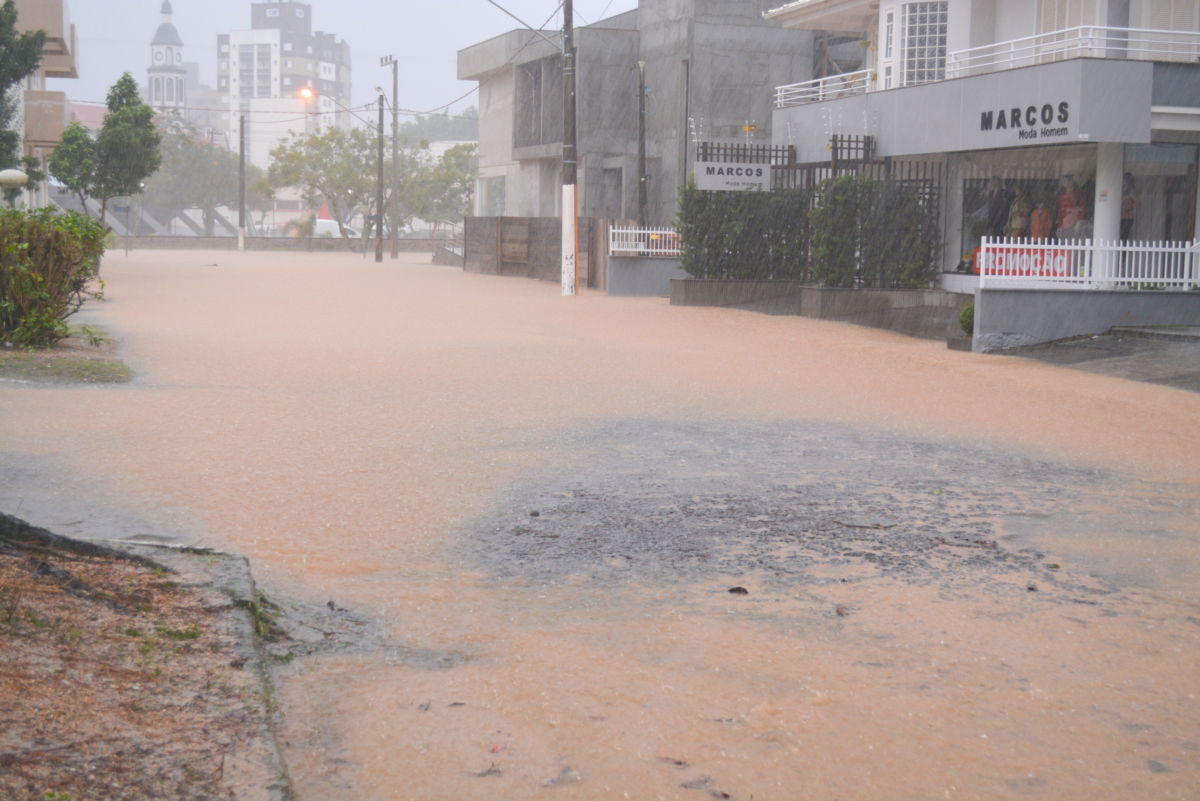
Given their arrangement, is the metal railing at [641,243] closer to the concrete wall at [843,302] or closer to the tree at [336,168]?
the concrete wall at [843,302]

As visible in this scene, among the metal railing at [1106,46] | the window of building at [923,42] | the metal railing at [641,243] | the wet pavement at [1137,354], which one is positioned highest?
the window of building at [923,42]

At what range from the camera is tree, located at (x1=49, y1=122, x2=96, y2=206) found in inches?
1612

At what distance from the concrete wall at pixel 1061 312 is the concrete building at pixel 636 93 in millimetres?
22034

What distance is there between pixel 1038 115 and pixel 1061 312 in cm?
463

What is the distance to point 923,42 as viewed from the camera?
28.6m

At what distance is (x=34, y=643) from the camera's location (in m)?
4.36

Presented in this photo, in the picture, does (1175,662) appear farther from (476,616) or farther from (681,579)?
(476,616)

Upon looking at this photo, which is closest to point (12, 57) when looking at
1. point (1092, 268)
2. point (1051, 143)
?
point (1051, 143)

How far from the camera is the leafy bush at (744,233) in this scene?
28516 mm

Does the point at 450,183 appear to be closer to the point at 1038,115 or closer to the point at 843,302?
the point at 843,302

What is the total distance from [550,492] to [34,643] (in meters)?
4.41

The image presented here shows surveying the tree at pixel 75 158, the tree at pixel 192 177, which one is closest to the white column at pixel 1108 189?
the tree at pixel 75 158

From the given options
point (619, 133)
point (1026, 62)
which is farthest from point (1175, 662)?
point (619, 133)

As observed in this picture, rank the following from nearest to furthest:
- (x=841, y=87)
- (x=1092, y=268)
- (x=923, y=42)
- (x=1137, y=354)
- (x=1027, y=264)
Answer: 1. (x=1137, y=354)
2. (x=1027, y=264)
3. (x=1092, y=268)
4. (x=923, y=42)
5. (x=841, y=87)
